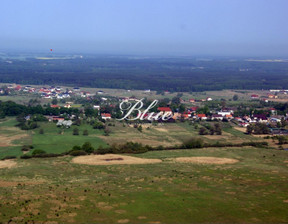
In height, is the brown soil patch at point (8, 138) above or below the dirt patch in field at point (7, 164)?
below

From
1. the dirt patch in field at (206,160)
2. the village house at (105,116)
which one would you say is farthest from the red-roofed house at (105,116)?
the dirt patch in field at (206,160)

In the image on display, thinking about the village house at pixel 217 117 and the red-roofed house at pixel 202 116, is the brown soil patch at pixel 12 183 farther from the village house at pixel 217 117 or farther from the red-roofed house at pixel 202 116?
the village house at pixel 217 117

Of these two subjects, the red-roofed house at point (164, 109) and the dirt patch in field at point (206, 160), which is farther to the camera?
the red-roofed house at point (164, 109)

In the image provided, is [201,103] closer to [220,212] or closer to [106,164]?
[106,164]

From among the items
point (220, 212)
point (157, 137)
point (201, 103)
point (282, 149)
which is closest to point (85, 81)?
point (201, 103)

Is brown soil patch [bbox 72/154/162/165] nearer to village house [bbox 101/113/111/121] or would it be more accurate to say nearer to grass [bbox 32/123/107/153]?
grass [bbox 32/123/107/153]

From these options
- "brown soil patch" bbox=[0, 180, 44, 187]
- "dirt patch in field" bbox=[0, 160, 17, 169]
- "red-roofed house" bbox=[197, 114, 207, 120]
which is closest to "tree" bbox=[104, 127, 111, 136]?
"red-roofed house" bbox=[197, 114, 207, 120]
